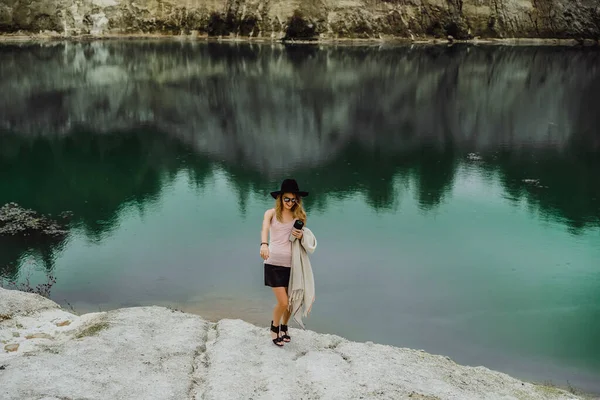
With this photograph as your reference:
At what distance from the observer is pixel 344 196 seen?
100.0 feet

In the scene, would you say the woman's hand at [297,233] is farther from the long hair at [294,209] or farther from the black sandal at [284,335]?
Answer: the black sandal at [284,335]

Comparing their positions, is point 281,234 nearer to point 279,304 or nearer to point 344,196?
point 279,304

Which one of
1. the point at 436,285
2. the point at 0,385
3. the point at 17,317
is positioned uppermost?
the point at 0,385

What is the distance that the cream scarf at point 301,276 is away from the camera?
11.0 m

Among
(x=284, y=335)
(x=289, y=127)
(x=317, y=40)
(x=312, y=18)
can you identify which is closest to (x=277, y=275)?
(x=284, y=335)

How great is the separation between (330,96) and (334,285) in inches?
1517

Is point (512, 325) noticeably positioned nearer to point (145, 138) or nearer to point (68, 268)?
point (68, 268)

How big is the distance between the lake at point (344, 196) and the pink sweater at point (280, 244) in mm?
7389

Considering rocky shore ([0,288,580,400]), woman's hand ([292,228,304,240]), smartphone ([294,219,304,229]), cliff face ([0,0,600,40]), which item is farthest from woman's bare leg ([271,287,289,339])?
cliff face ([0,0,600,40])

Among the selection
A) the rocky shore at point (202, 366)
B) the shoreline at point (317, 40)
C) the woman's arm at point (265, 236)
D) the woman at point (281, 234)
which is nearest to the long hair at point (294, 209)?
the woman at point (281, 234)

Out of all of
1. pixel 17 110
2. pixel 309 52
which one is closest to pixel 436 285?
pixel 17 110

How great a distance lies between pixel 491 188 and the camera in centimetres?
3231

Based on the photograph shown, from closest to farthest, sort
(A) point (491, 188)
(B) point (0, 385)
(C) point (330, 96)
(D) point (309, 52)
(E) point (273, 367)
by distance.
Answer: (B) point (0, 385), (E) point (273, 367), (A) point (491, 188), (C) point (330, 96), (D) point (309, 52)

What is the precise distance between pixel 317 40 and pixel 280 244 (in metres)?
94.1
